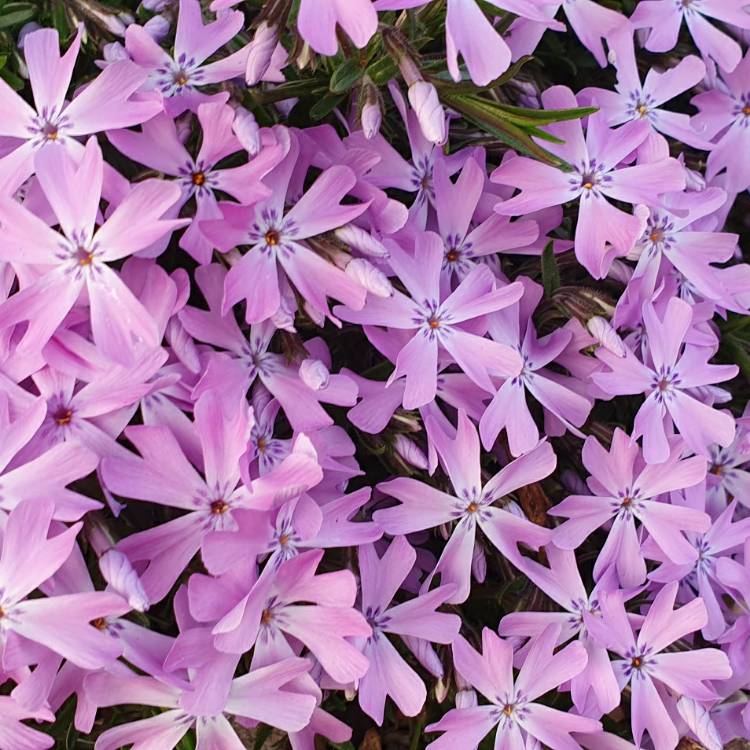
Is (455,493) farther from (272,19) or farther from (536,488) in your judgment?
(272,19)

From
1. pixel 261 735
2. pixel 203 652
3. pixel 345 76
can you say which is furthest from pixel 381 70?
pixel 261 735

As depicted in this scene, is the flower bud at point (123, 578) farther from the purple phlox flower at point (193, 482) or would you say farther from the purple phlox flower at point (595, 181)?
the purple phlox flower at point (595, 181)

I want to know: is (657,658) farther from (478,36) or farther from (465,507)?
(478,36)

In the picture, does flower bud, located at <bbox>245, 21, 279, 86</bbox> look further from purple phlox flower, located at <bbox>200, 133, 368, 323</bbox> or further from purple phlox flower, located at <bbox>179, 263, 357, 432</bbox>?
purple phlox flower, located at <bbox>179, 263, 357, 432</bbox>

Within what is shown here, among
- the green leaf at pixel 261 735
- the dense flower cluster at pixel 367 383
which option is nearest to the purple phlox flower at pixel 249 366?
the dense flower cluster at pixel 367 383

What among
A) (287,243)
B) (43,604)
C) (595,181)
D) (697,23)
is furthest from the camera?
(697,23)
